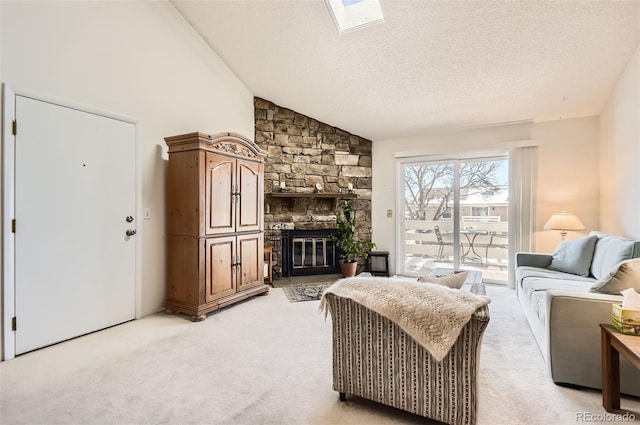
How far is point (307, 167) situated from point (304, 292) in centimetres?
206

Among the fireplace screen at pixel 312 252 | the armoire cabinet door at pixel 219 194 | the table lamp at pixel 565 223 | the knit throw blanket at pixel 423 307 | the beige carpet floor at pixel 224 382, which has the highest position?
the armoire cabinet door at pixel 219 194

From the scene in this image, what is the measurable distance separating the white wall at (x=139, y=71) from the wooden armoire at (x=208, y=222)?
0.19m

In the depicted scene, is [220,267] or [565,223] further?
[565,223]

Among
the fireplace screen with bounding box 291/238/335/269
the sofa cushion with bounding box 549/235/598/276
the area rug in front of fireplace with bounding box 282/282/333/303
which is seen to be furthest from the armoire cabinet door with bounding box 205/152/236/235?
the sofa cushion with bounding box 549/235/598/276

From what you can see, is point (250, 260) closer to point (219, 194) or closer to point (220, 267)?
point (220, 267)

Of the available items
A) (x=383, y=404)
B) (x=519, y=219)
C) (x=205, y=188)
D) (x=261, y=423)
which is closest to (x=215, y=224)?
(x=205, y=188)

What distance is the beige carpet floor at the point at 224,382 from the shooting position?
1.59 metres

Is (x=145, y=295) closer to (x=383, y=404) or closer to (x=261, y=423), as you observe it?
(x=261, y=423)

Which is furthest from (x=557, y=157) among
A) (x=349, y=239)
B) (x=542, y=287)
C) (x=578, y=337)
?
(x=578, y=337)

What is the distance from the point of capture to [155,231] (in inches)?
128

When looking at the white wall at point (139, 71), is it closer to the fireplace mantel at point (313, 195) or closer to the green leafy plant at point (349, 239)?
the fireplace mantel at point (313, 195)

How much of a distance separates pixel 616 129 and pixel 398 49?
252cm

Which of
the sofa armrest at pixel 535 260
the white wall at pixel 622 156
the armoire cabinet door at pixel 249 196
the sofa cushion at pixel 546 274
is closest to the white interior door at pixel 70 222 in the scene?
the armoire cabinet door at pixel 249 196

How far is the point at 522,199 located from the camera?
166 inches
